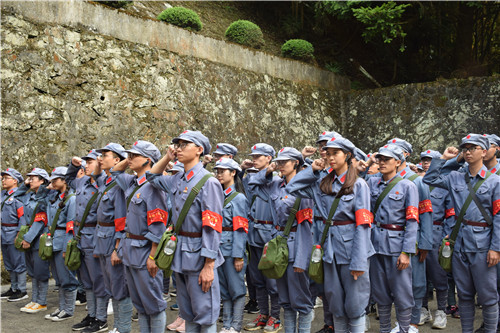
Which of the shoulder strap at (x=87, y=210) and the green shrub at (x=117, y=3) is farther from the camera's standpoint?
the green shrub at (x=117, y=3)

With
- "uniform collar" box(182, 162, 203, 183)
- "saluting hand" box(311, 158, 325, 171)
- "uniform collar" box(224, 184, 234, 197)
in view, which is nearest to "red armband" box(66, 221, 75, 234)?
"uniform collar" box(224, 184, 234, 197)

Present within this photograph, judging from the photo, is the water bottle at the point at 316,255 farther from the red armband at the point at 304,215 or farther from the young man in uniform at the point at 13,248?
the young man in uniform at the point at 13,248

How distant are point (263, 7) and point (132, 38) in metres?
9.10

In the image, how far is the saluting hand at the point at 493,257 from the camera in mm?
4844

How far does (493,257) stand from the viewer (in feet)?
15.9

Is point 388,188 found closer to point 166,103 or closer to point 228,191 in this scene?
point 228,191

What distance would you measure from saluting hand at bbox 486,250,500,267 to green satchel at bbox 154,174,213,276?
2975 millimetres

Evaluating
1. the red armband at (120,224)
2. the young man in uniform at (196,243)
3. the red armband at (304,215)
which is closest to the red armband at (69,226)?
the red armband at (120,224)

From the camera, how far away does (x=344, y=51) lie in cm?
1872

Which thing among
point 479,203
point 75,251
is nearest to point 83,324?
point 75,251

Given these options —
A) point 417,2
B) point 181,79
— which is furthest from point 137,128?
point 417,2

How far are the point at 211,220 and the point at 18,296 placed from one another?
5.65 metres

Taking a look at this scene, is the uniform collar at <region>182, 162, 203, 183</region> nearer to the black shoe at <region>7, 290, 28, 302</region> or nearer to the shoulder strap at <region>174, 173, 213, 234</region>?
the shoulder strap at <region>174, 173, 213, 234</region>

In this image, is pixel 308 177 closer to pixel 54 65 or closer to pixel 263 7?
pixel 54 65
